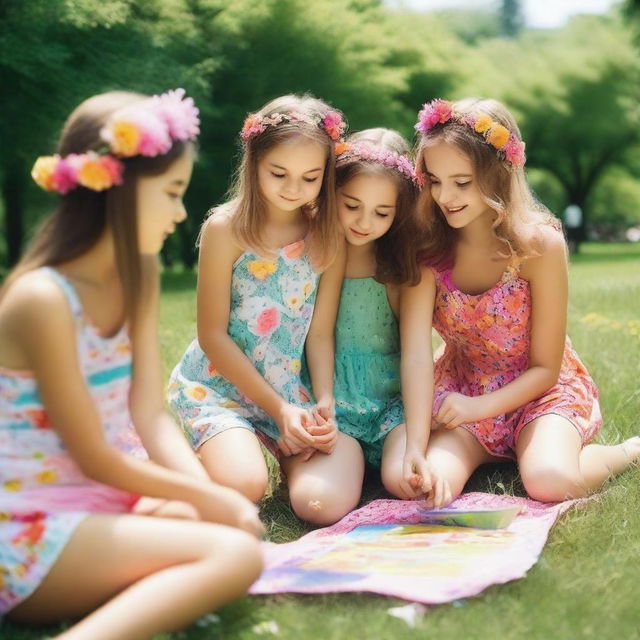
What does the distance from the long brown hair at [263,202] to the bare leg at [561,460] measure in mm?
998

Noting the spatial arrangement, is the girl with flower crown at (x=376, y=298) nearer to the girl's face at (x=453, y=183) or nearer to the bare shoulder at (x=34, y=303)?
the girl's face at (x=453, y=183)

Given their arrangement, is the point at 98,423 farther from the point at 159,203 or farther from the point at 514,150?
the point at 514,150

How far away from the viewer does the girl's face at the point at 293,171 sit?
330cm

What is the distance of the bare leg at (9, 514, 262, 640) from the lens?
2.10m

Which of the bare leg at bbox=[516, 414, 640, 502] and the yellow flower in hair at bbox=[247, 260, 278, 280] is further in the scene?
the yellow flower in hair at bbox=[247, 260, 278, 280]

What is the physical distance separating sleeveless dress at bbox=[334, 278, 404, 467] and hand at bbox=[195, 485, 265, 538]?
1380 mm

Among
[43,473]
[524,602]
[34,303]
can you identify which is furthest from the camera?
[524,602]

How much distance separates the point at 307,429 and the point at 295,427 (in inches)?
2.1

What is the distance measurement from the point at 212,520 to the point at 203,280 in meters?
1.35

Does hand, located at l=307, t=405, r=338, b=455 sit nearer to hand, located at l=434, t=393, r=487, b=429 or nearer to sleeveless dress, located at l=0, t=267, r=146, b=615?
hand, located at l=434, t=393, r=487, b=429

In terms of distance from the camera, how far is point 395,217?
3.57 metres

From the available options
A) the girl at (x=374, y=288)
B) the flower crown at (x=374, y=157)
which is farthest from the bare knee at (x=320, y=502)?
the flower crown at (x=374, y=157)

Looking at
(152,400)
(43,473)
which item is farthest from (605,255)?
(43,473)

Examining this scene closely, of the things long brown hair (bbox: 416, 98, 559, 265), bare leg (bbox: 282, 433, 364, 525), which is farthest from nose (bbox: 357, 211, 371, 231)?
bare leg (bbox: 282, 433, 364, 525)
